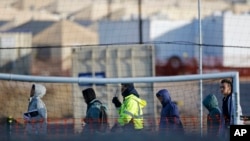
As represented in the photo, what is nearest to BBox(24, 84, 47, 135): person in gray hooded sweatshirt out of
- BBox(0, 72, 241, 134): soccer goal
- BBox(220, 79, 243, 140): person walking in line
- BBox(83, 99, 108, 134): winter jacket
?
BBox(0, 72, 241, 134): soccer goal

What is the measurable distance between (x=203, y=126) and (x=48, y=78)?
5.86 ft

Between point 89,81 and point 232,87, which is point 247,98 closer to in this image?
point 232,87

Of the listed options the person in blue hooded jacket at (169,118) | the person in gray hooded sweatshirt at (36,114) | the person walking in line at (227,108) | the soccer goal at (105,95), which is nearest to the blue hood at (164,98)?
the person in blue hooded jacket at (169,118)

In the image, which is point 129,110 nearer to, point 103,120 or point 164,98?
point 164,98

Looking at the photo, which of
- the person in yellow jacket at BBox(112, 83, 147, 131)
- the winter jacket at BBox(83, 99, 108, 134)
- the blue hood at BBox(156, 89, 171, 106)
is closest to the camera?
the winter jacket at BBox(83, 99, 108, 134)

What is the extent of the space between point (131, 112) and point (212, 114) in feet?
3.07

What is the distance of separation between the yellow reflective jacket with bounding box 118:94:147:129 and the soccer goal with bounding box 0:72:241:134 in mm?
104

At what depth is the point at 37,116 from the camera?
37.3 feet

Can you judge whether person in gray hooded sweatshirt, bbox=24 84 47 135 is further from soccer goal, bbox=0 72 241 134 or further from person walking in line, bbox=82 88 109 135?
person walking in line, bbox=82 88 109 135

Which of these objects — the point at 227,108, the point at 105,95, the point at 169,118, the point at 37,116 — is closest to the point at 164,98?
the point at 169,118

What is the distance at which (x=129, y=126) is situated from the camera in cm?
1048

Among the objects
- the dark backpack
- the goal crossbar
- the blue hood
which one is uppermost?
the goal crossbar

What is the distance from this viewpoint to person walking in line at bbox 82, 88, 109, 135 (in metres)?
10.1

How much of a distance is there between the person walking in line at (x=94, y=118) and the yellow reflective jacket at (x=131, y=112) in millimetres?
198
